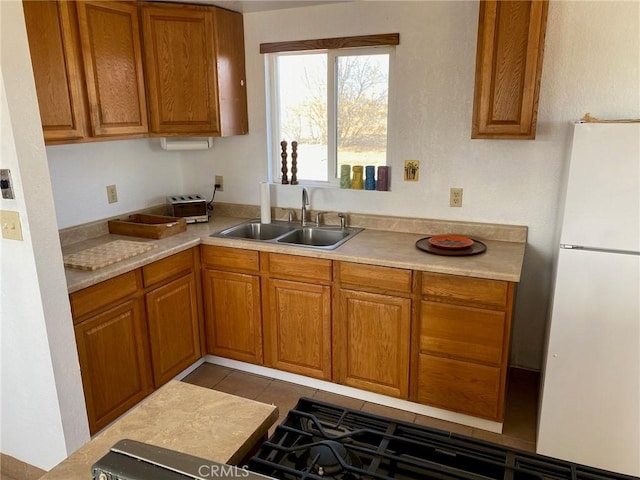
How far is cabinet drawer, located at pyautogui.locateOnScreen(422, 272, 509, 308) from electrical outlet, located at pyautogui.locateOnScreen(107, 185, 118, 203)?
6.42ft

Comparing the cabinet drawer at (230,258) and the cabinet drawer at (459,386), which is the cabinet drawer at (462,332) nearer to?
the cabinet drawer at (459,386)

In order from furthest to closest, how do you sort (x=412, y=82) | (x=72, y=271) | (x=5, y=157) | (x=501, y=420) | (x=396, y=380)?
(x=412, y=82) < (x=396, y=380) < (x=501, y=420) < (x=72, y=271) < (x=5, y=157)

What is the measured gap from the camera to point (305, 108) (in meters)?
3.14

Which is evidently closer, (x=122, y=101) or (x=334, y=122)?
(x=122, y=101)

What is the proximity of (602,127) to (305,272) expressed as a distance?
1541 mm

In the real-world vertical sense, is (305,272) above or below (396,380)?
above

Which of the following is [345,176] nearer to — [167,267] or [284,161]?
[284,161]

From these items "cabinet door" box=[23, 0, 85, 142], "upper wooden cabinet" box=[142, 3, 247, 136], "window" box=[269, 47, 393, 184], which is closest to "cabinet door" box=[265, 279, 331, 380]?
"window" box=[269, 47, 393, 184]

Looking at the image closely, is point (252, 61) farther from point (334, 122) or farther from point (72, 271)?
point (72, 271)

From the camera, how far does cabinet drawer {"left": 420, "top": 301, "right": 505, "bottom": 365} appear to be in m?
2.28

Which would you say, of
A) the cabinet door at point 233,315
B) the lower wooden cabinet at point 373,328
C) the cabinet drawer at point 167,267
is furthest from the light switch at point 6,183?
the lower wooden cabinet at point 373,328

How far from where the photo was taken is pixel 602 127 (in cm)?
186

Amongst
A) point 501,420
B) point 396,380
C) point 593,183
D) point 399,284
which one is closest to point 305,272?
point 399,284

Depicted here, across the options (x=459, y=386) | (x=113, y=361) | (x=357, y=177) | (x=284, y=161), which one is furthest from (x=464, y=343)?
(x=113, y=361)
